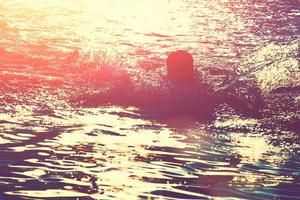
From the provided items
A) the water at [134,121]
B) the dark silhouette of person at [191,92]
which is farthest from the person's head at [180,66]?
the water at [134,121]

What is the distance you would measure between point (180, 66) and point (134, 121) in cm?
584

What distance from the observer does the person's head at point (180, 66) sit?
69.7 feet

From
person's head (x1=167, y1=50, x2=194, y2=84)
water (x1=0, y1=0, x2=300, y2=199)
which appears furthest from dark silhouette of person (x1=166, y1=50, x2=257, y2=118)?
water (x1=0, y1=0, x2=300, y2=199)

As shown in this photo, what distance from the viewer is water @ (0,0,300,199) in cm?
1081

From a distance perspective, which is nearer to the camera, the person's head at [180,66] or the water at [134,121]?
the water at [134,121]

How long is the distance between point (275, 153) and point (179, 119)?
13.1 feet

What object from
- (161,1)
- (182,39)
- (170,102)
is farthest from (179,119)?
(161,1)

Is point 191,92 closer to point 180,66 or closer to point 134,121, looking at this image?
point 180,66

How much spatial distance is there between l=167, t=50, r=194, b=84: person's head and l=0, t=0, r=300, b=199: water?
578 millimetres

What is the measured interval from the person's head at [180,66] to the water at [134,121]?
578 millimetres

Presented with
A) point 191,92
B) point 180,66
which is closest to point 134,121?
point 191,92

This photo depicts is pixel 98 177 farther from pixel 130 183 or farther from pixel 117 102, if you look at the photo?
pixel 117 102

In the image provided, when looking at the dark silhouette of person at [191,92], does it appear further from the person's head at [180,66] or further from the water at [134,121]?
the water at [134,121]

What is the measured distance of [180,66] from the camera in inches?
847
